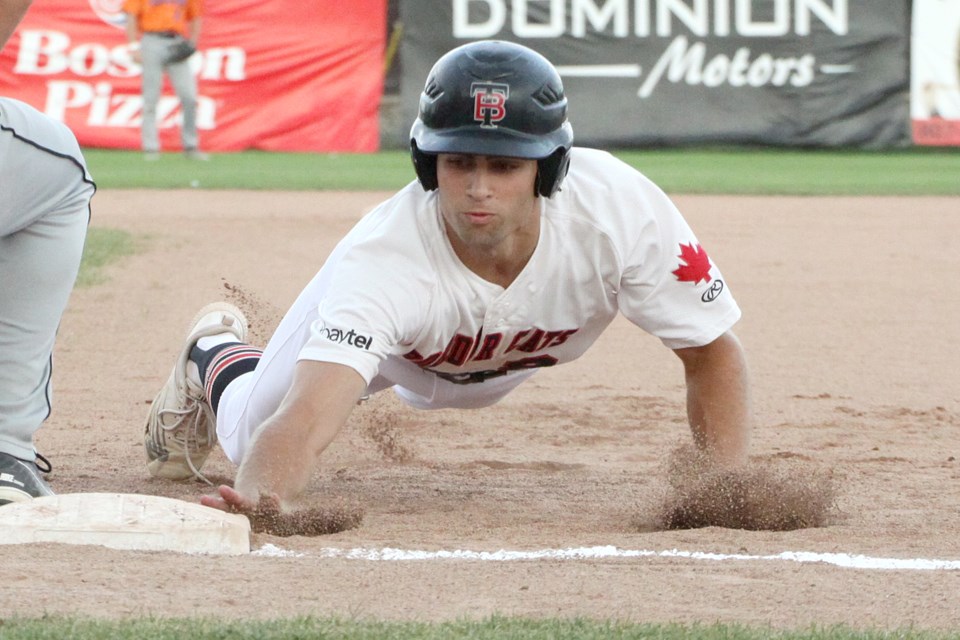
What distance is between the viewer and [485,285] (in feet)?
11.9

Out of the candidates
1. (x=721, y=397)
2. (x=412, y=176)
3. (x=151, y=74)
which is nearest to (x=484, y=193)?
(x=721, y=397)

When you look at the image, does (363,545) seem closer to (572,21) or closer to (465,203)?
(465,203)

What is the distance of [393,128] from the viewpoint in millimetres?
16953

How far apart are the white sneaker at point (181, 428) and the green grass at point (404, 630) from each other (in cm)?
186

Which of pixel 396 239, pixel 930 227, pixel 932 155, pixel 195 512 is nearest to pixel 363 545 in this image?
pixel 195 512

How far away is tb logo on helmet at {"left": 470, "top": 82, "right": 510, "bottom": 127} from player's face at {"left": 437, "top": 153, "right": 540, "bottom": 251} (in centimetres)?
9

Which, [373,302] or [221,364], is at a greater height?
[373,302]

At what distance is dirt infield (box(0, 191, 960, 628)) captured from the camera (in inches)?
112

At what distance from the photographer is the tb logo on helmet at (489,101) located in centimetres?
344

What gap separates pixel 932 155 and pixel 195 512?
14987 millimetres

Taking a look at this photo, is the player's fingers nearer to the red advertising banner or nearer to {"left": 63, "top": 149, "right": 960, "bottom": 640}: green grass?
{"left": 63, "top": 149, "right": 960, "bottom": 640}: green grass

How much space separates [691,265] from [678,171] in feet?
Result: 36.0

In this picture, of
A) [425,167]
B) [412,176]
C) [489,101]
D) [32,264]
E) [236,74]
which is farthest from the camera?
[236,74]

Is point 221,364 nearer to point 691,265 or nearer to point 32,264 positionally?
point 32,264
